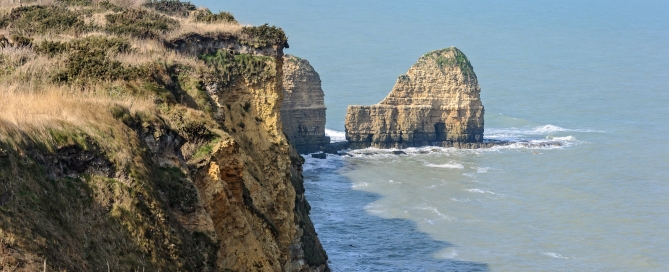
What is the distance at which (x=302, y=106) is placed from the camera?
95.1 m

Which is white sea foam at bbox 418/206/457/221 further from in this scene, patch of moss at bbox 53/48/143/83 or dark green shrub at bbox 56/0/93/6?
patch of moss at bbox 53/48/143/83

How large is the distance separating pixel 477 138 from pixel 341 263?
2251 inches

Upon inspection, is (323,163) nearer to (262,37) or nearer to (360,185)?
(360,185)

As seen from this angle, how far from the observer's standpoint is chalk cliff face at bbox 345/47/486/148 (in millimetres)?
100375

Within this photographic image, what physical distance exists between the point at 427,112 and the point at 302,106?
1369 centimetres

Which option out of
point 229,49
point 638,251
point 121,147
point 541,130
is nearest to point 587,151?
point 541,130

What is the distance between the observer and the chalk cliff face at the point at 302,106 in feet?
308

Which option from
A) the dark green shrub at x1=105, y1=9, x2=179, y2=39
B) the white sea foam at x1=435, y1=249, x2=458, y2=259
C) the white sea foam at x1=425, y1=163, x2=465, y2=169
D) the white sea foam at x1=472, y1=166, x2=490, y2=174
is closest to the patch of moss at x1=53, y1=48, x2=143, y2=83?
the dark green shrub at x1=105, y1=9, x2=179, y2=39

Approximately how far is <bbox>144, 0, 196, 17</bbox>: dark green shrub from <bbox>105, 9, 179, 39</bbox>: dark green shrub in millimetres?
8996

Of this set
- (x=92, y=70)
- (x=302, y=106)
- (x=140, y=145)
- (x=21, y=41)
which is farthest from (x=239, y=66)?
(x=302, y=106)

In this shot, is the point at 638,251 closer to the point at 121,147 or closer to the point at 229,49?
the point at 229,49

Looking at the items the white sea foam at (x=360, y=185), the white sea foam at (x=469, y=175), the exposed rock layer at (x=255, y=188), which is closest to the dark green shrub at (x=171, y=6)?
the exposed rock layer at (x=255, y=188)

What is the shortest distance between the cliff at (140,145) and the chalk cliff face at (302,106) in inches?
2346

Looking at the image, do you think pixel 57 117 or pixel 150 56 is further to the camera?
pixel 150 56
